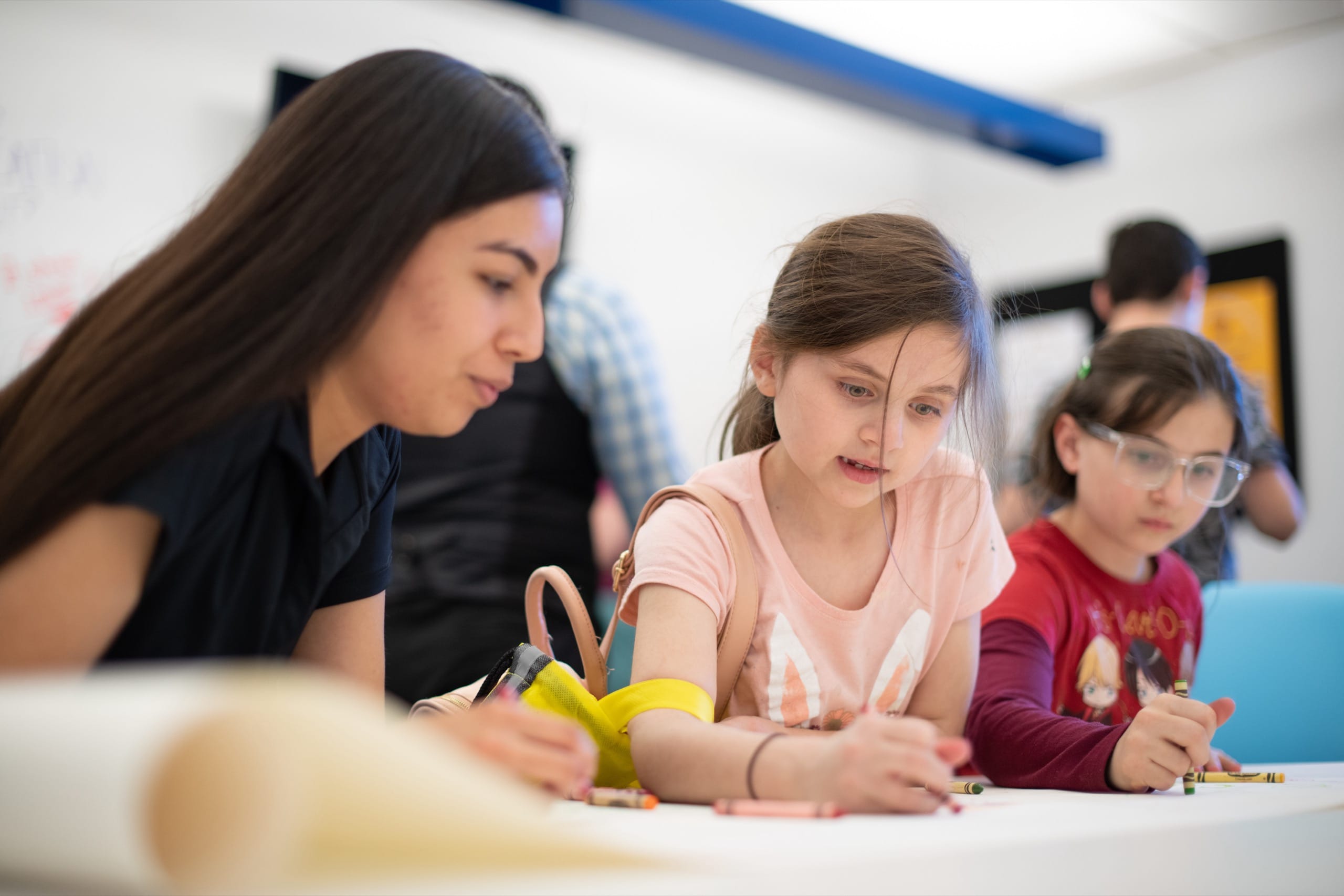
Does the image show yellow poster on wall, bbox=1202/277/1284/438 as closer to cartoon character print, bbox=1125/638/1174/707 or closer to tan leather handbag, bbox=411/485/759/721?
cartoon character print, bbox=1125/638/1174/707

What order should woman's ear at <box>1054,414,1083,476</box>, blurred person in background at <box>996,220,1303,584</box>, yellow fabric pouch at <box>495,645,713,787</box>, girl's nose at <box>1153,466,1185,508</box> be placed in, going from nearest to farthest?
yellow fabric pouch at <box>495,645,713,787</box> < girl's nose at <box>1153,466,1185,508</box> < woman's ear at <box>1054,414,1083,476</box> < blurred person in background at <box>996,220,1303,584</box>

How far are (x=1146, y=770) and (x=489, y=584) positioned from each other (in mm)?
997

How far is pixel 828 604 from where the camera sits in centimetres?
106

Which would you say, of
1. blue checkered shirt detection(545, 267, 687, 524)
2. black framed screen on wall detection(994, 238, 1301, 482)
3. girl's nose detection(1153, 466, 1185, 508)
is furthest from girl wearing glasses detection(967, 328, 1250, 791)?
black framed screen on wall detection(994, 238, 1301, 482)

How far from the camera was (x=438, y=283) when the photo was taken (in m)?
0.75

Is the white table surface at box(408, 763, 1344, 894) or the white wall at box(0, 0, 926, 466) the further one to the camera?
the white wall at box(0, 0, 926, 466)

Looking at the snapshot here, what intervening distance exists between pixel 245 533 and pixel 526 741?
1.01ft

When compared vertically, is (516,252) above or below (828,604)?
above

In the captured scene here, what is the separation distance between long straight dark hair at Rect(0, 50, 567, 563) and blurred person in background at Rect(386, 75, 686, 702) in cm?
90

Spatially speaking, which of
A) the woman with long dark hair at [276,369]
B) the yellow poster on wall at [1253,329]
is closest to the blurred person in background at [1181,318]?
the yellow poster on wall at [1253,329]

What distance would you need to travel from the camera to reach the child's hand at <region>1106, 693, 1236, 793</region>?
903 millimetres

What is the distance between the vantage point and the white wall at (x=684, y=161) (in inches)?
100

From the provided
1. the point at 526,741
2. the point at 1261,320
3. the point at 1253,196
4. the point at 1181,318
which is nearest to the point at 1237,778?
the point at 526,741

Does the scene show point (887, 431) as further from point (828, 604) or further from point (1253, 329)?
point (1253, 329)
